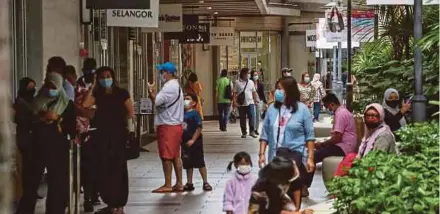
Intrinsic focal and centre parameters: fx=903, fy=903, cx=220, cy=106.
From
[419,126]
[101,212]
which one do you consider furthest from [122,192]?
[419,126]

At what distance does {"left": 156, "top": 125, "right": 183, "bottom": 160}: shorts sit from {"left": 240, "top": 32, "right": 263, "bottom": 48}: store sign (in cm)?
3577

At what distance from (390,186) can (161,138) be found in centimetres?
705

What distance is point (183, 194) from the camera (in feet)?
42.7

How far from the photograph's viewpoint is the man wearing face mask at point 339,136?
12.0 metres

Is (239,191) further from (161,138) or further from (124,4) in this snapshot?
(124,4)

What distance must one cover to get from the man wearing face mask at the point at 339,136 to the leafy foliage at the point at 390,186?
510cm

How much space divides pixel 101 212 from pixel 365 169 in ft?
Result: 16.4

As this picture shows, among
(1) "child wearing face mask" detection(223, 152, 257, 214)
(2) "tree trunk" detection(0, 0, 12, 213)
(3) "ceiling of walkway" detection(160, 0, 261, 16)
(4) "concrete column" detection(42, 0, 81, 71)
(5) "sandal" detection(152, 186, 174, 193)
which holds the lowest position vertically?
(5) "sandal" detection(152, 186, 174, 193)

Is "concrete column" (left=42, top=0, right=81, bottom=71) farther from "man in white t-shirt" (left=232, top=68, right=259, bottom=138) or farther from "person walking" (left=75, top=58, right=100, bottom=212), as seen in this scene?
"man in white t-shirt" (left=232, top=68, right=259, bottom=138)

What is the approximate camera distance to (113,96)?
10.5m

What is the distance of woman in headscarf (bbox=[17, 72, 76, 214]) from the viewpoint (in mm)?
9477

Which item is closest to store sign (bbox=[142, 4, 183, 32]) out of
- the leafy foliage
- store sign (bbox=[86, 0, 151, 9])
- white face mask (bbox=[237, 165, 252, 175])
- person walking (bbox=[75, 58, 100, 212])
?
store sign (bbox=[86, 0, 151, 9])

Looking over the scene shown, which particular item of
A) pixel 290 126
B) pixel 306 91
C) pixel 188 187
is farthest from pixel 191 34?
pixel 290 126

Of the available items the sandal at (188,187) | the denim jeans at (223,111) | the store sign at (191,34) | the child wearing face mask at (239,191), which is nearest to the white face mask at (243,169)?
the child wearing face mask at (239,191)
